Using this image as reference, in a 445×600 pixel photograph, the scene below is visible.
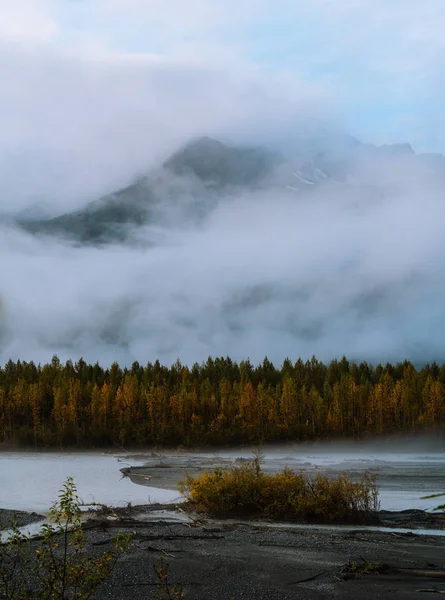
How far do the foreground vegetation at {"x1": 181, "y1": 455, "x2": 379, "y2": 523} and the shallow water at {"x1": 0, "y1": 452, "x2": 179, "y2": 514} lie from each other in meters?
5.47

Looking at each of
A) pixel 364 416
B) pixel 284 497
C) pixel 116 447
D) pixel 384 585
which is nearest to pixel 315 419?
pixel 364 416

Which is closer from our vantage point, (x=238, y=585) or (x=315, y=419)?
(x=238, y=585)

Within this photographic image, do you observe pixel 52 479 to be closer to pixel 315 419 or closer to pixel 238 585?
pixel 238 585

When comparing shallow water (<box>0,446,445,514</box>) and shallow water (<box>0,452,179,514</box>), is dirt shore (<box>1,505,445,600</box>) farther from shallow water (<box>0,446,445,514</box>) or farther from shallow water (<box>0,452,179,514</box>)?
shallow water (<box>0,452,179,514</box>)

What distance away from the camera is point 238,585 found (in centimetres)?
1619

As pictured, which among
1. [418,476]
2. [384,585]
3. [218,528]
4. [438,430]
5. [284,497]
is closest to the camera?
[384,585]

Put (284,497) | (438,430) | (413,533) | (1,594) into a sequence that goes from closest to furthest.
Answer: (1,594) → (413,533) → (284,497) → (438,430)

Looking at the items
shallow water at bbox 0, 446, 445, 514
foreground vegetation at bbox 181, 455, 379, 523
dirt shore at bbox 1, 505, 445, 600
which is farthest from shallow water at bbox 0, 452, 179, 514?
dirt shore at bbox 1, 505, 445, 600

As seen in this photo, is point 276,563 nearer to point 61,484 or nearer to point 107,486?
point 107,486

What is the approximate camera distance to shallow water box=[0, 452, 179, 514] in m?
34.8

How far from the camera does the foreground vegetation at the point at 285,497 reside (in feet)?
88.6

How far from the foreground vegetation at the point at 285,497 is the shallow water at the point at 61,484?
5.47 m

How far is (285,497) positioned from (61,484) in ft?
72.1

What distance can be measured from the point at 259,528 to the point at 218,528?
1.59 m
